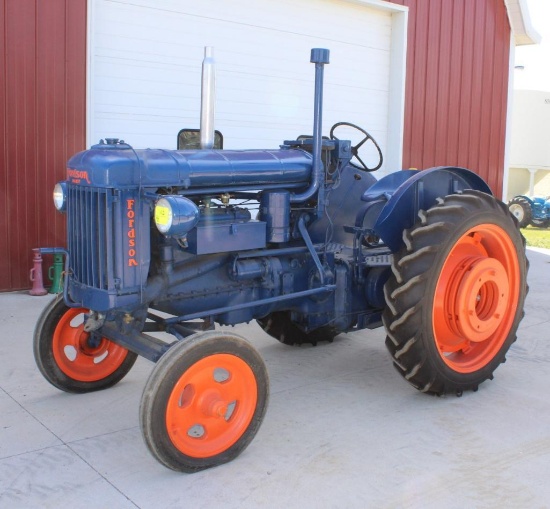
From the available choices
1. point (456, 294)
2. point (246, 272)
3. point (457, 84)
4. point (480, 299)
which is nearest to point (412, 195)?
point (456, 294)

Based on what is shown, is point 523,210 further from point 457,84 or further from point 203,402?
point 203,402

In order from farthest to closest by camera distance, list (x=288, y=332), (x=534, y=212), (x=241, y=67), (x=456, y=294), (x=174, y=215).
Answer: (x=534, y=212)
(x=241, y=67)
(x=288, y=332)
(x=456, y=294)
(x=174, y=215)

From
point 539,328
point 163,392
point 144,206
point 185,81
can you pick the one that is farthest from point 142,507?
point 185,81

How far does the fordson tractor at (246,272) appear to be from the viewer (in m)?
3.04

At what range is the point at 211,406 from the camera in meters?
3.01

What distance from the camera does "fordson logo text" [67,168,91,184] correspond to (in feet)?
10.3

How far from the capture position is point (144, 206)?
3131 millimetres

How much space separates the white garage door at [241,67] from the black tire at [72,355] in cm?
304

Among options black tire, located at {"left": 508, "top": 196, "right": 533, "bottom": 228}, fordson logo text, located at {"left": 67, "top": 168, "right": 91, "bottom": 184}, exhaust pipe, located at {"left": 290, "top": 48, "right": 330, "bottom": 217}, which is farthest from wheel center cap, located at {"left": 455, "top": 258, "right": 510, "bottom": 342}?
black tire, located at {"left": 508, "top": 196, "right": 533, "bottom": 228}

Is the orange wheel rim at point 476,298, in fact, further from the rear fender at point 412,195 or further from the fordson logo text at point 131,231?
the fordson logo text at point 131,231

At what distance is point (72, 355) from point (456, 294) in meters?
2.10

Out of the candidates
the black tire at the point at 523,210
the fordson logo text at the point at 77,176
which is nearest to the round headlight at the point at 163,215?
the fordson logo text at the point at 77,176

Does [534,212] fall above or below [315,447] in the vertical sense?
above

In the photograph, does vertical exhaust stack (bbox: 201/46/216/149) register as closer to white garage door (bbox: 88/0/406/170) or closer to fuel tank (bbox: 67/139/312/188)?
fuel tank (bbox: 67/139/312/188)
